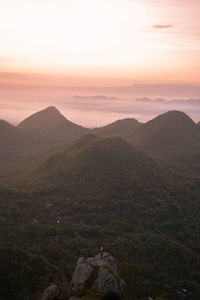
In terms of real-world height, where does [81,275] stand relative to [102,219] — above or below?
above

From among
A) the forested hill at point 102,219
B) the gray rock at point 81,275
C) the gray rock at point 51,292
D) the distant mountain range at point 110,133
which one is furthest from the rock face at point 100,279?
the distant mountain range at point 110,133

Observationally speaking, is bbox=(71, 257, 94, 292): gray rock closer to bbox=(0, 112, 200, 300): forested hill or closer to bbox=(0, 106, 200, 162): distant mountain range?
bbox=(0, 112, 200, 300): forested hill

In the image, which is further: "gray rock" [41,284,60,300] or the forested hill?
the forested hill

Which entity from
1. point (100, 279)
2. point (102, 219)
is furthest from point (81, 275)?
point (102, 219)

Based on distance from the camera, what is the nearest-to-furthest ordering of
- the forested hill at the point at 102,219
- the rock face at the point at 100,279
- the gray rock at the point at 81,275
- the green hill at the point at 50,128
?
the rock face at the point at 100,279 < the gray rock at the point at 81,275 < the forested hill at the point at 102,219 < the green hill at the point at 50,128

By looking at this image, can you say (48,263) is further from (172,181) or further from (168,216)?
(172,181)

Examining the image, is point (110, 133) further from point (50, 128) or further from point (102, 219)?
point (102, 219)

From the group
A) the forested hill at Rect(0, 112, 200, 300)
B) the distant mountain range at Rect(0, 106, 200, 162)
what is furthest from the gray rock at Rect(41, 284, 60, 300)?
the distant mountain range at Rect(0, 106, 200, 162)

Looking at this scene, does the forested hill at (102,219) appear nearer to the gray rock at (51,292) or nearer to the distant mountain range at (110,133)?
the gray rock at (51,292)
